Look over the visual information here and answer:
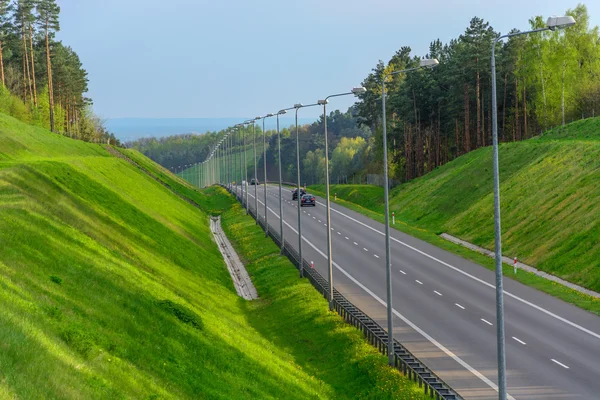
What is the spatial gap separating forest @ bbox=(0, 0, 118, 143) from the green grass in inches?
1578

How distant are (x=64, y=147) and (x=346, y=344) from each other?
58.3 metres

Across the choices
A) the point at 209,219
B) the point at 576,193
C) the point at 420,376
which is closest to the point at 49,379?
the point at 420,376

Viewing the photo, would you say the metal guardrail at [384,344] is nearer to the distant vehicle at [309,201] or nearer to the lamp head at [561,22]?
the lamp head at [561,22]

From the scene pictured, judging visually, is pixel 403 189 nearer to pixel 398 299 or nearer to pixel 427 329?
pixel 398 299

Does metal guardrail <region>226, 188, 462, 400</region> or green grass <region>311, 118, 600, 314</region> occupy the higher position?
green grass <region>311, 118, 600, 314</region>

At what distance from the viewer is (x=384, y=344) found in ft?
98.5

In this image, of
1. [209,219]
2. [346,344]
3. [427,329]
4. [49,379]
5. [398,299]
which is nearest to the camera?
[49,379]

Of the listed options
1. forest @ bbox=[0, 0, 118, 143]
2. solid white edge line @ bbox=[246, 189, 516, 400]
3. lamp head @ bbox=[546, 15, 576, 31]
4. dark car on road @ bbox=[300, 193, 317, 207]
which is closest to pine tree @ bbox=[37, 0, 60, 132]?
forest @ bbox=[0, 0, 118, 143]

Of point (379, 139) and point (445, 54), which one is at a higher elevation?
point (445, 54)

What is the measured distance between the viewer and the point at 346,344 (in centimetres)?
3206

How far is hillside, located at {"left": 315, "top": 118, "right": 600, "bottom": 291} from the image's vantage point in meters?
46.1

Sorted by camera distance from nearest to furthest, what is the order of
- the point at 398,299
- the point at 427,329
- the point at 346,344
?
the point at 346,344 < the point at 427,329 < the point at 398,299

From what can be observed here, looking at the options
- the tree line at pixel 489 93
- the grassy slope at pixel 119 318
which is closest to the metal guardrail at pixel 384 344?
the grassy slope at pixel 119 318

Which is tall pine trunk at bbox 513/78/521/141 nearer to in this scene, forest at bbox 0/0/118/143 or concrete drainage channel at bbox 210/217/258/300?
concrete drainage channel at bbox 210/217/258/300
